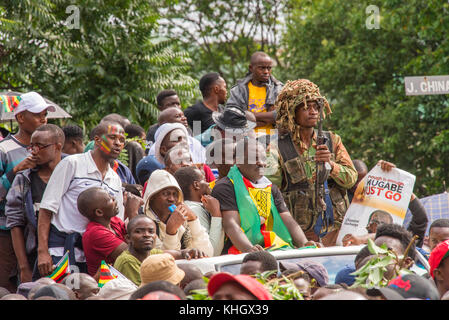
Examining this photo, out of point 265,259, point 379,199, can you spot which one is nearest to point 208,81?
point 379,199

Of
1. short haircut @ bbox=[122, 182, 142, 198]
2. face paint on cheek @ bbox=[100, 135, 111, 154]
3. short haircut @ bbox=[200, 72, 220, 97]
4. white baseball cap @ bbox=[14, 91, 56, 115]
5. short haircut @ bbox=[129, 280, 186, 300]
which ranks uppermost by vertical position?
short haircut @ bbox=[200, 72, 220, 97]

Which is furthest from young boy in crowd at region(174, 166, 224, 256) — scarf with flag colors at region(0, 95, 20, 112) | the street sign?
scarf with flag colors at region(0, 95, 20, 112)

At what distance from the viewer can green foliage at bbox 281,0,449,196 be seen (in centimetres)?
1650

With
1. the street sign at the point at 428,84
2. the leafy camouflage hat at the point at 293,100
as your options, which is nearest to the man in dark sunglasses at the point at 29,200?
the leafy camouflage hat at the point at 293,100

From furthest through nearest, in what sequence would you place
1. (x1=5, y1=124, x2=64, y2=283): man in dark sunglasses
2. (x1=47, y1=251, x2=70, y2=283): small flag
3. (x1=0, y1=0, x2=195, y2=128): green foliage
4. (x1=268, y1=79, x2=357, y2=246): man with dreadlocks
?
(x1=0, y1=0, x2=195, y2=128): green foliage → (x1=268, y1=79, x2=357, y2=246): man with dreadlocks → (x1=5, y1=124, x2=64, y2=283): man in dark sunglasses → (x1=47, y1=251, x2=70, y2=283): small flag

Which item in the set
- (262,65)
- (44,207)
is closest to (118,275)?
(44,207)

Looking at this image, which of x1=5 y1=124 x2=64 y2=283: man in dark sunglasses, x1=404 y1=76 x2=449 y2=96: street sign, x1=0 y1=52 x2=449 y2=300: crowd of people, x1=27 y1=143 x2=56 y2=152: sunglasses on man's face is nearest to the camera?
x1=0 y1=52 x2=449 y2=300: crowd of people

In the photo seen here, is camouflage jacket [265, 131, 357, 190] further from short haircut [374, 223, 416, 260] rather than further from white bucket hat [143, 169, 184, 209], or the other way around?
short haircut [374, 223, 416, 260]

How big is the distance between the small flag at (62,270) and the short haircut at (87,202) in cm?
37

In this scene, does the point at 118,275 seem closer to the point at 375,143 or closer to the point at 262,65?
the point at 262,65

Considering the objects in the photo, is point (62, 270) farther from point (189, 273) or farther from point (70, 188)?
point (189, 273)

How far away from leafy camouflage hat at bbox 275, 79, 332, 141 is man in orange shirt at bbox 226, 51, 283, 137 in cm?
136

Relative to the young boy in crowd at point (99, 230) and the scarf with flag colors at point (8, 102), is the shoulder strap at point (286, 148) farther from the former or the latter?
the scarf with flag colors at point (8, 102)

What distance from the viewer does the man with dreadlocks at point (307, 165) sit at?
684 cm
